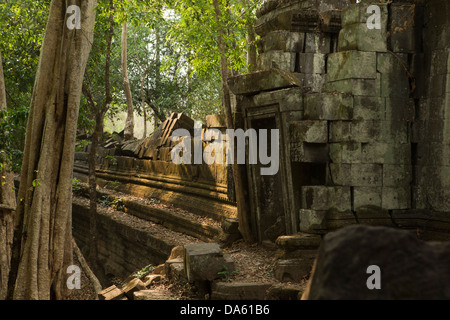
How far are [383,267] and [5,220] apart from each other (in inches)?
237

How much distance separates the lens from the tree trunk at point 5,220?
6.69 metres

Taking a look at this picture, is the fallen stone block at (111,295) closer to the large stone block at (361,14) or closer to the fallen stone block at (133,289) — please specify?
the fallen stone block at (133,289)

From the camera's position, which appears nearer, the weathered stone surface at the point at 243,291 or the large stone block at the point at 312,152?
the weathered stone surface at the point at 243,291

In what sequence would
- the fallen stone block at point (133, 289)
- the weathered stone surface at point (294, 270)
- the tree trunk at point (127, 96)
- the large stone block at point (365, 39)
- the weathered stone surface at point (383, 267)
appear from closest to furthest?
1. the weathered stone surface at point (383, 267)
2. the weathered stone surface at point (294, 270)
3. the large stone block at point (365, 39)
4. the fallen stone block at point (133, 289)
5. the tree trunk at point (127, 96)

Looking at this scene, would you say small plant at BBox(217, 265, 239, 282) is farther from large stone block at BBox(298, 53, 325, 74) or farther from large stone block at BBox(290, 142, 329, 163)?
large stone block at BBox(298, 53, 325, 74)

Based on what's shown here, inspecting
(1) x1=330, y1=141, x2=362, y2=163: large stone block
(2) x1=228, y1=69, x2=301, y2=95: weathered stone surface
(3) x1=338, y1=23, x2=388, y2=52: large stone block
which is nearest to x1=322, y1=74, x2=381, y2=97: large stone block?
(3) x1=338, y1=23, x2=388, y2=52: large stone block

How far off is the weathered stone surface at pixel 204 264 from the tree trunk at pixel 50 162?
5.04 ft

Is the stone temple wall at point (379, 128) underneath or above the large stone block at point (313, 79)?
underneath

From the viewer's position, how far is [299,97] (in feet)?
22.3

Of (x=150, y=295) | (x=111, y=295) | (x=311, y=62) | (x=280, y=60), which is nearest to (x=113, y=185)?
(x=280, y=60)

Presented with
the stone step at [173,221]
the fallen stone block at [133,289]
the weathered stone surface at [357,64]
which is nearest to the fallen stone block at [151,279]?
the fallen stone block at [133,289]

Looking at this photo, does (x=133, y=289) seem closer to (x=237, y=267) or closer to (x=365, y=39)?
(x=237, y=267)

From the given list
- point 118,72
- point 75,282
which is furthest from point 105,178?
point 75,282

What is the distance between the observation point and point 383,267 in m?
2.50
